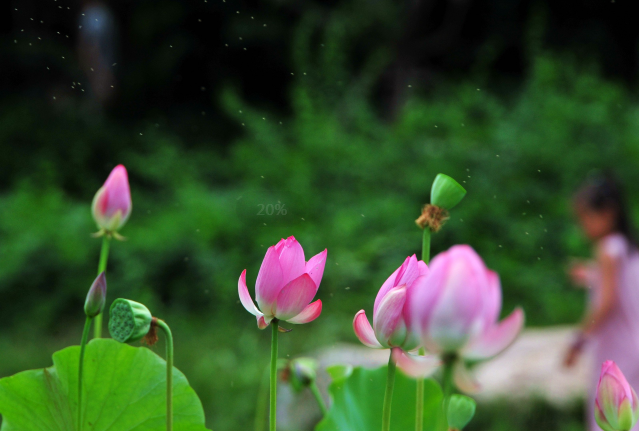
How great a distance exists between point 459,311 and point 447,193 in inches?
3.2

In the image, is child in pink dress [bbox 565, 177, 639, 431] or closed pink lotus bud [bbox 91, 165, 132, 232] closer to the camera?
closed pink lotus bud [bbox 91, 165, 132, 232]

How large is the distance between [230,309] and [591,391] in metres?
1.18

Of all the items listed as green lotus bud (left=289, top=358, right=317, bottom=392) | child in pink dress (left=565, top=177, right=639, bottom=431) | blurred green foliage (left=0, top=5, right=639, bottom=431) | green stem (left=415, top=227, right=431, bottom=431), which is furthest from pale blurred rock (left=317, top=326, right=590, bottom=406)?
green stem (left=415, top=227, right=431, bottom=431)

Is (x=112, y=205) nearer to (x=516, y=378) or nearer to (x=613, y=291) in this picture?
(x=613, y=291)

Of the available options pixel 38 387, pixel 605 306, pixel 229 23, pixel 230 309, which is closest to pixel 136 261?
pixel 230 309

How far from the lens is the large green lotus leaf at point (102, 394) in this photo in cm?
23

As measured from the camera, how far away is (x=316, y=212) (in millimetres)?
2490

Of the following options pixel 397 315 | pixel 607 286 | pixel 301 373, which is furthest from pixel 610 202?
pixel 397 315

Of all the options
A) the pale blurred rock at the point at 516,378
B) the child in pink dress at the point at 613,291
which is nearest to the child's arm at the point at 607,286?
the child in pink dress at the point at 613,291

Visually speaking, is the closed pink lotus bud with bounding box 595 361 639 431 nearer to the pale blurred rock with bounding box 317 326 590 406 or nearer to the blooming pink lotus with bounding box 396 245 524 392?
the blooming pink lotus with bounding box 396 245 524 392

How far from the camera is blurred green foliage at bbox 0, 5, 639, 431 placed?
2.06 m

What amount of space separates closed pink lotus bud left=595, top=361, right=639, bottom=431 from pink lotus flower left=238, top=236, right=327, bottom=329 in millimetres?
90

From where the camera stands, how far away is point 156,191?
3.18 m

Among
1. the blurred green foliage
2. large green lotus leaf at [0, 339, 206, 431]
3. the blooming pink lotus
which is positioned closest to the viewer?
the blooming pink lotus
